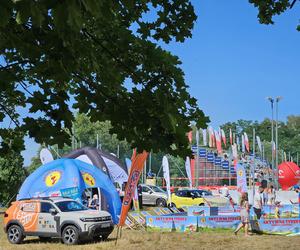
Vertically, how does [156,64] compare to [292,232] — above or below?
above

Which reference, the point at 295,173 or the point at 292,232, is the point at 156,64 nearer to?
the point at 292,232

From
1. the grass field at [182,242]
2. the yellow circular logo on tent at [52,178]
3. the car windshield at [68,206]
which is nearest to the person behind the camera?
the grass field at [182,242]

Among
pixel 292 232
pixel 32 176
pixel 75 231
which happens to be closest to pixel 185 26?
pixel 75 231

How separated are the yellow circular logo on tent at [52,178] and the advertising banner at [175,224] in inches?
218

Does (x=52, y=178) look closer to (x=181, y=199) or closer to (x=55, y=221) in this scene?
(x=55, y=221)

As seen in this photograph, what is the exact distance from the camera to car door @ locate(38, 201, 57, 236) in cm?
1504

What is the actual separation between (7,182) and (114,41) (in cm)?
194

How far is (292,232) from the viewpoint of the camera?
1639cm

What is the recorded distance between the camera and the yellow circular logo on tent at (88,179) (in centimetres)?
2156

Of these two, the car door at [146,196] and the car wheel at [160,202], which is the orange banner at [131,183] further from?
the car door at [146,196]

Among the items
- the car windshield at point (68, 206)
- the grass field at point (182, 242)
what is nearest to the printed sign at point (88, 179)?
the grass field at point (182, 242)

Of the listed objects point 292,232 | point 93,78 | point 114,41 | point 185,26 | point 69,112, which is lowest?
point 292,232

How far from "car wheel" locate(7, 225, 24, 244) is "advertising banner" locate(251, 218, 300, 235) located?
7.74m

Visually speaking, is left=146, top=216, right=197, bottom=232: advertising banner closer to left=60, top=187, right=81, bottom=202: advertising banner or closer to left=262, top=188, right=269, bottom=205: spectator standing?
left=60, top=187, right=81, bottom=202: advertising banner
